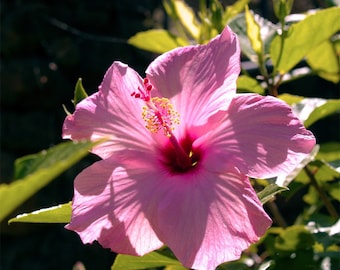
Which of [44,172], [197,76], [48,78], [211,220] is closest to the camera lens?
[44,172]

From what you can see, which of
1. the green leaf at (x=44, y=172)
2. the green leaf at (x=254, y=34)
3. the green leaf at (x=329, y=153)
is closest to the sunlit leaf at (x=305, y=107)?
the green leaf at (x=254, y=34)

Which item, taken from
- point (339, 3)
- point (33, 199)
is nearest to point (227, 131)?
point (339, 3)

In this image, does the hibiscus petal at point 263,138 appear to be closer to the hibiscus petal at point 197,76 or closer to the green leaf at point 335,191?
the hibiscus petal at point 197,76

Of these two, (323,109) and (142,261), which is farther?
(323,109)

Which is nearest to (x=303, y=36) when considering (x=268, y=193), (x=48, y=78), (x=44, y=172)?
(x=268, y=193)

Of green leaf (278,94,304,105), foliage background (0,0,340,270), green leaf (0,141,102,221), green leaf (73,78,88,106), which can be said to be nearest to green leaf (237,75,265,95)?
green leaf (278,94,304,105)

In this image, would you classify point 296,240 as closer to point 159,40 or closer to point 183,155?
point 183,155
